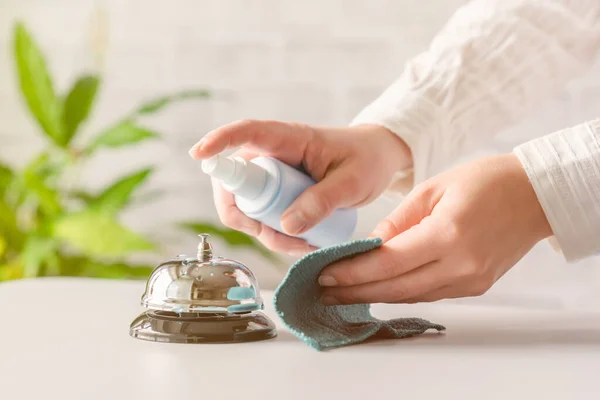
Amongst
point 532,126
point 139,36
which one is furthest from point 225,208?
point 139,36

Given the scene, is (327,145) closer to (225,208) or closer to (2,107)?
(225,208)

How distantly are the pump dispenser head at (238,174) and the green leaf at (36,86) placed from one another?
1.04m

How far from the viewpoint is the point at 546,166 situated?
1.96ft

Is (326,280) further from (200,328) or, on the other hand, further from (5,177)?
(5,177)

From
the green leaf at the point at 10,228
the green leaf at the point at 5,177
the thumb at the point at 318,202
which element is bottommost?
the thumb at the point at 318,202

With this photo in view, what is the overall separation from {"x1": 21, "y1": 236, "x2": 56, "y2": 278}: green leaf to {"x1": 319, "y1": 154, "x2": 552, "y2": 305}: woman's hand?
984mm

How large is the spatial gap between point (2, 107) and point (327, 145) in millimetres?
1333

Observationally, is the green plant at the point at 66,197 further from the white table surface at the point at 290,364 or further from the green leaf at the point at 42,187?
the white table surface at the point at 290,364

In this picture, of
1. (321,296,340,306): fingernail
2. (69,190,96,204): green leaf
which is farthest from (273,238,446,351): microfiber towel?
(69,190,96,204): green leaf

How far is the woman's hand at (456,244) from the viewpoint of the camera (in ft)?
1.92

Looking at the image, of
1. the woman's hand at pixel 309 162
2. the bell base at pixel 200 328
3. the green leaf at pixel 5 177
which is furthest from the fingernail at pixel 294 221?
the green leaf at pixel 5 177

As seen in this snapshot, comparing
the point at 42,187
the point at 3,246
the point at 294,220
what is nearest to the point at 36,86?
the point at 42,187

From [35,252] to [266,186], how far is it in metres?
0.92

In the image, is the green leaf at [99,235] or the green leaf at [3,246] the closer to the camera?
the green leaf at [99,235]
